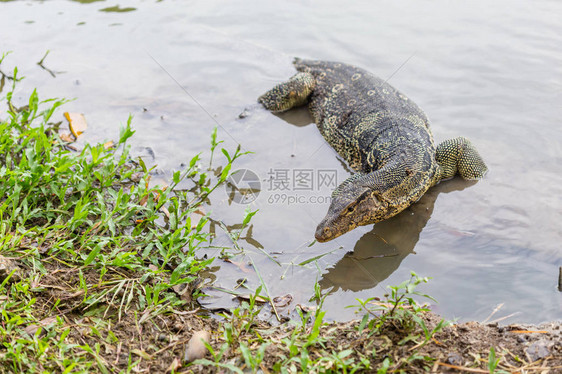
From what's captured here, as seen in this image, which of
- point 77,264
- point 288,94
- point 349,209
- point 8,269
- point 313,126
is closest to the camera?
point 8,269

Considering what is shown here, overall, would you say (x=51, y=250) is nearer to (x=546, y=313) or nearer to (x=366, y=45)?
(x=546, y=313)

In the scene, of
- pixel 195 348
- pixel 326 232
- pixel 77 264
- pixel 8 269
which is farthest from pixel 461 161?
pixel 8 269

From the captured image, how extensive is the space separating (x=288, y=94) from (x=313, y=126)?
640 millimetres

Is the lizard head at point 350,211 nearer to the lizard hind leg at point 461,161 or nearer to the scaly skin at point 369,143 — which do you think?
the scaly skin at point 369,143

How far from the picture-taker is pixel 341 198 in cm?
477

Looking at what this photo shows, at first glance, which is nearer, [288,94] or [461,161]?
[461,161]

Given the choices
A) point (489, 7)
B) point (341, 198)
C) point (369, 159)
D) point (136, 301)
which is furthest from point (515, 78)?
point (136, 301)

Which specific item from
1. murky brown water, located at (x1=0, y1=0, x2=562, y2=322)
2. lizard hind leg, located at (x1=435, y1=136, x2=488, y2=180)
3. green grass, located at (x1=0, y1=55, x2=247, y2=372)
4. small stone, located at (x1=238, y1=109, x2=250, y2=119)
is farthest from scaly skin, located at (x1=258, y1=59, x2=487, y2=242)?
green grass, located at (x1=0, y1=55, x2=247, y2=372)

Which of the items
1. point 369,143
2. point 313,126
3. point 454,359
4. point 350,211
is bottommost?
point 313,126

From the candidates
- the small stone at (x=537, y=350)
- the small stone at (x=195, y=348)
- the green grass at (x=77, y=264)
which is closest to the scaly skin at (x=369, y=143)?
the green grass at (x=77, y=264)

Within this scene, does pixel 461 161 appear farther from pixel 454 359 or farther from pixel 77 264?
pixel 77 264

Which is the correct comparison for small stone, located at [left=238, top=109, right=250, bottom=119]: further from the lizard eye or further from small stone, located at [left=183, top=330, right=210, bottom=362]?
small stone, located at [left=183, top=330, right=210, bottom=362]

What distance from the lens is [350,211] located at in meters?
4.69

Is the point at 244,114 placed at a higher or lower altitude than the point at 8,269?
lower
